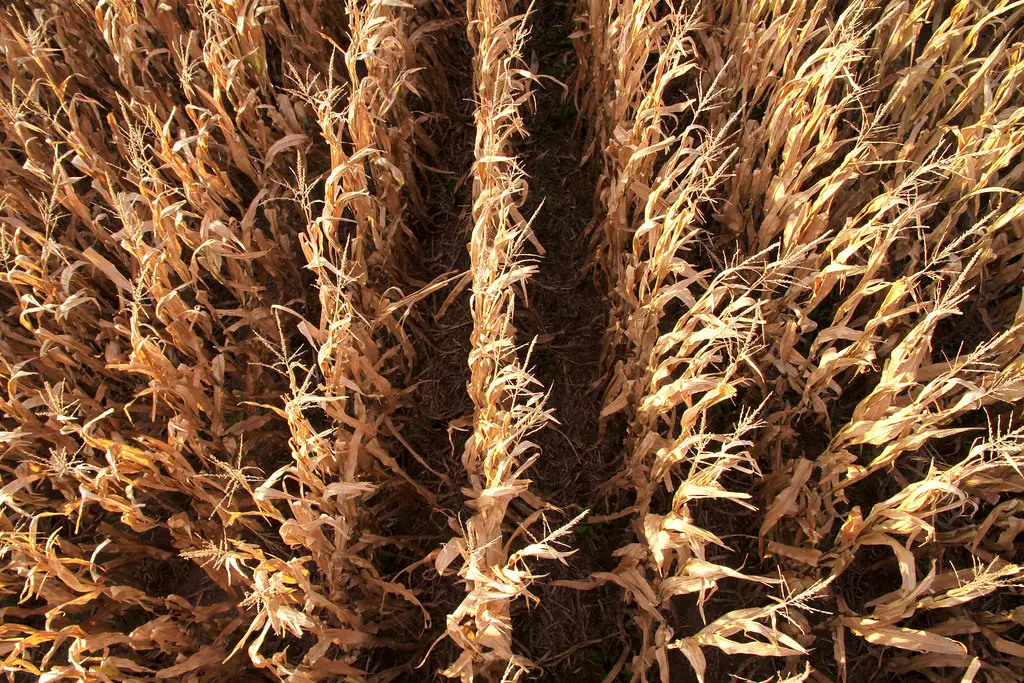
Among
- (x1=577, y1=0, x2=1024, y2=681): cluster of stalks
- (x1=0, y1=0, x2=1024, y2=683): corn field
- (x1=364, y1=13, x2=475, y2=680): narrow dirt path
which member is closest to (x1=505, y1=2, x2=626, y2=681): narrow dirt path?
(x1=0, y1=0, x2=1024, y2=683): corn field

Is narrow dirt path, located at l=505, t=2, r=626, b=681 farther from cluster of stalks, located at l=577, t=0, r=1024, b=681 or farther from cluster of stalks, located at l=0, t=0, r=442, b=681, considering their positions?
cluster of stalks, located at l=0, t=0, r=442, b=681

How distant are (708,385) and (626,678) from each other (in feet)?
3.49

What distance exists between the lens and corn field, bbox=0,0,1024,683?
189 centimetres

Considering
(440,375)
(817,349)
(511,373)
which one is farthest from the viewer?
(440,375)

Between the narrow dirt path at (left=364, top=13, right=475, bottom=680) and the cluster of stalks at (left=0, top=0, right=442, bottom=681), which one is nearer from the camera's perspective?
the cluster of stalks at (left=0, top=0, right=442, bottom=681)

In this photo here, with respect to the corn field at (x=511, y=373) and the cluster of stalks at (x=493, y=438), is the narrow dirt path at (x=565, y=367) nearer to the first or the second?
the corn field at (x=511, y=373)

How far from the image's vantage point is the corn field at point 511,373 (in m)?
1.89

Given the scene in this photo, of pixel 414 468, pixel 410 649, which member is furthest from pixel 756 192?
pixel 410 649

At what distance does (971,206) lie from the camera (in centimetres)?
267

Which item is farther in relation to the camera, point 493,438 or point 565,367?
point 565,367

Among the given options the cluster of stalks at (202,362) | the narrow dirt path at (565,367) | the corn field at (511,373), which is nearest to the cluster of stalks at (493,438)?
the corn field at (511,373)

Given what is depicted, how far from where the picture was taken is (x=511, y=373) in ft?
5.68

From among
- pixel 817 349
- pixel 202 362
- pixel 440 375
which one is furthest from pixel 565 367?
pixel 202 362

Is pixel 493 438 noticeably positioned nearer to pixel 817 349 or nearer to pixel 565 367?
pixel 565 367
